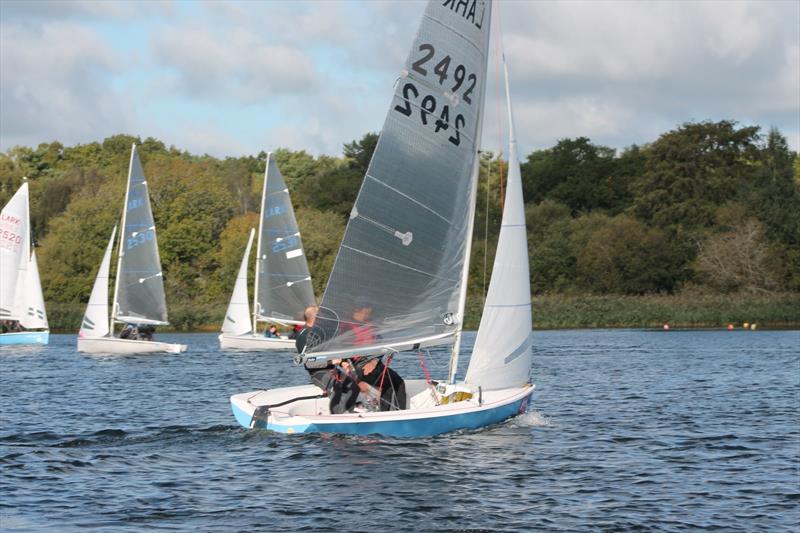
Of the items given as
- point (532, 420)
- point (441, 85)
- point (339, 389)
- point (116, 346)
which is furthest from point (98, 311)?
point (441, 85)

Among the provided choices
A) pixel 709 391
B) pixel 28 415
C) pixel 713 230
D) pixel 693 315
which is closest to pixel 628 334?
pixel 693 315

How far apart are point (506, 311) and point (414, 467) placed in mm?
3955

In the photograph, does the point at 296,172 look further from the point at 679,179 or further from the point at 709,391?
the point at 709,391

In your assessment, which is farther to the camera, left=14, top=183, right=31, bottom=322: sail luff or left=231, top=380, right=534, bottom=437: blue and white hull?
left=14, top=183, right=31, bottom=322: sail luff

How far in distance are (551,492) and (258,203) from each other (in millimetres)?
86899

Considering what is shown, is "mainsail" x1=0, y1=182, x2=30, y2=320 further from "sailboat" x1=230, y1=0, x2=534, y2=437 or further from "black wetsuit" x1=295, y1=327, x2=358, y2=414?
"black wetsuit" x1=295, y1=327, x2=358, y2=414

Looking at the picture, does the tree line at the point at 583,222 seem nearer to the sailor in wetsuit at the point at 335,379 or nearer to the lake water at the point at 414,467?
the lake water at the point at 414,467

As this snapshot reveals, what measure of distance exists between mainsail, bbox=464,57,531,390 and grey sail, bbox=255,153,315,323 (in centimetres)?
2775

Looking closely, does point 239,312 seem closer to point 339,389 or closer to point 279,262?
point 279,262

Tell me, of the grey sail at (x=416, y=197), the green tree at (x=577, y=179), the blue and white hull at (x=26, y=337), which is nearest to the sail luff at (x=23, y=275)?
the blue and white hull at (x=26, y=337)

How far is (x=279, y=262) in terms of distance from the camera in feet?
150

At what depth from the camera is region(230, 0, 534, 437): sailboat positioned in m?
17.4

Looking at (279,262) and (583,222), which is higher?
(583,222)

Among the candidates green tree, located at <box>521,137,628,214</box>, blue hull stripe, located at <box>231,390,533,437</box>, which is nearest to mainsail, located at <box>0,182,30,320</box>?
blue hull stripe, located at <box>231,390,533,437</box>
